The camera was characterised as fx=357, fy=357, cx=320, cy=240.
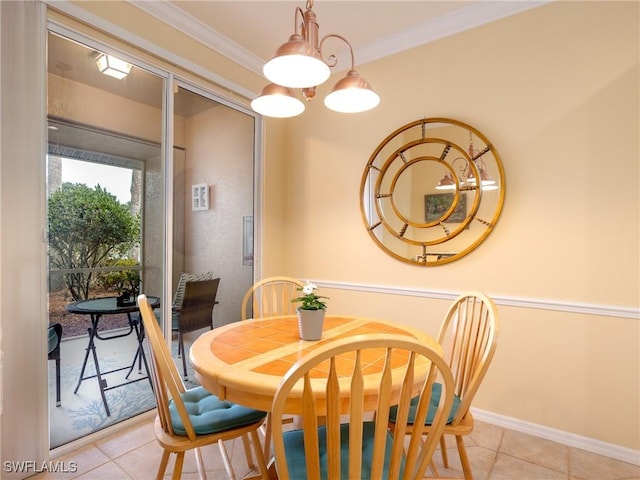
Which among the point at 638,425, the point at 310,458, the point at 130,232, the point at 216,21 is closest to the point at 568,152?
the point at 638,425

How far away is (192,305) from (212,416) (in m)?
1.37

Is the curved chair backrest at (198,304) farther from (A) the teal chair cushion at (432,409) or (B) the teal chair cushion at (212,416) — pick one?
(A) the teal chair cushion at (432,409)

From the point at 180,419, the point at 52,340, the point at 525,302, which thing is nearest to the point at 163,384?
the point at 180,419

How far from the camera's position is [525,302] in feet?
7.46

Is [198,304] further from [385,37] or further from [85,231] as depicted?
[385,37]

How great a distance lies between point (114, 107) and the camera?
2.25 m

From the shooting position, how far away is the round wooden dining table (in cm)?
121

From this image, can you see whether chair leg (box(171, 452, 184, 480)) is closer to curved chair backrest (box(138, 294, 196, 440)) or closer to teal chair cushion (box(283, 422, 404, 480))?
curved chair backrest (box(138, 294, 196, 440))

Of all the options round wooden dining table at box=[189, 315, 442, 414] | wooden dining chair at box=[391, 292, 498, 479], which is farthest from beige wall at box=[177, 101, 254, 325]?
wooden dining chair at box=[391, 292, 498, 479]

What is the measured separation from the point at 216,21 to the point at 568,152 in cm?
253

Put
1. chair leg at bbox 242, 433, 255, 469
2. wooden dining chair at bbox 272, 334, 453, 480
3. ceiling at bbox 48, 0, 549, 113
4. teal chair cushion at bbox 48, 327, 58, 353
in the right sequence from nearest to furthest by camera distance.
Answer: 1. wooden dining chair at bbox 272, 334, 453, 480
2. chair leg at bbox 242, 433, 255, 469
3. teal chair cushion at bbox 48, 327, 58, 353
4. ceiling at bbox 48, 0, 549, 113

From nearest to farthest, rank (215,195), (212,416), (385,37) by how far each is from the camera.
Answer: (212,416)
(385,37)
(215,195)

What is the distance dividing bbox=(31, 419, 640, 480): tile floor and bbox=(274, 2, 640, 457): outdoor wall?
6.5 inches

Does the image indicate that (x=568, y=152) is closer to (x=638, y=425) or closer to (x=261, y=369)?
(x=638, y=425)
